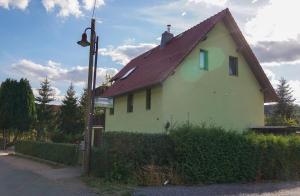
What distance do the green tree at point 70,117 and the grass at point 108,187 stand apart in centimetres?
3260

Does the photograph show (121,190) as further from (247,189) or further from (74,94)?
(74,94)

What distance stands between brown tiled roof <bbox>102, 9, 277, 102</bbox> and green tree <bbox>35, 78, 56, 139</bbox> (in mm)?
30174

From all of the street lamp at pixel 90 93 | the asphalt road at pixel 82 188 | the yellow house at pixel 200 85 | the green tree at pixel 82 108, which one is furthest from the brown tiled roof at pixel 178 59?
the green tree at pixel 82 108

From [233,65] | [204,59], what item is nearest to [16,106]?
[204,59]

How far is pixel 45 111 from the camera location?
54.0m

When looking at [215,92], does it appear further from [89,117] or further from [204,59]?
[89,117]

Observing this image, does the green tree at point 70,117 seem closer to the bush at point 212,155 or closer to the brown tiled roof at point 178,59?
the brown tiled roof at point 178,59

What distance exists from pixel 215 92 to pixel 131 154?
9.66 meters

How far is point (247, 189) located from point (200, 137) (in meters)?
2.53

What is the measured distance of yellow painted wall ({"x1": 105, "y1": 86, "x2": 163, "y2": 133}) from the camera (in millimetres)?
19641

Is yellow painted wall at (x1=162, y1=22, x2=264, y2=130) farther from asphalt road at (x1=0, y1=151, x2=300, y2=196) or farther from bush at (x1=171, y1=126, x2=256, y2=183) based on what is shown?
asphalt road at (x1=0, y1=151, x2=300, y2=196)

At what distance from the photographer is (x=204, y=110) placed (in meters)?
20.7

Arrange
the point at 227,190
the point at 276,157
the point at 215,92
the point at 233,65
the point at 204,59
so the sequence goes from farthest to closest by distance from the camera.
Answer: the point at 233,65 → the point at 215,92 → the point at 204,59 → the point at 276,157 → the point at 227,190

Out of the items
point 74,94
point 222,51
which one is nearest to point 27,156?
point 222,51
